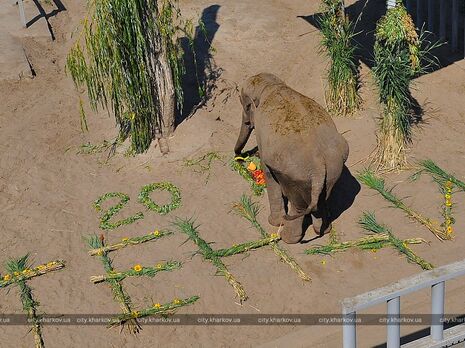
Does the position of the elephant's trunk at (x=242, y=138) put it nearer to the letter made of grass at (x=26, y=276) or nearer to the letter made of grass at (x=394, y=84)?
the letter made of grass at (x=394, y=84)

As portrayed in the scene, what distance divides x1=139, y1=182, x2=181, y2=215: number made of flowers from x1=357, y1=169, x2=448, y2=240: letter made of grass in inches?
90.1

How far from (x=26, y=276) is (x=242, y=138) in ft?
10.1

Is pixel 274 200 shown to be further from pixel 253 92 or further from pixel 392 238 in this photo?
pixel 392 238

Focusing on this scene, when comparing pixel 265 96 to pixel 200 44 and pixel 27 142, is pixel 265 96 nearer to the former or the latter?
pixel 27 142

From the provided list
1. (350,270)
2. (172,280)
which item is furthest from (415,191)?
(172,280)

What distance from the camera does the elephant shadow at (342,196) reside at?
378 inches

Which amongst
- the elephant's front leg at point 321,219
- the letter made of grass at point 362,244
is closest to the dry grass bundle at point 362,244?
the letter made of grass at point 362,244

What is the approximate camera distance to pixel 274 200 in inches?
369

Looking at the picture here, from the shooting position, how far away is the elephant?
834 centimetres

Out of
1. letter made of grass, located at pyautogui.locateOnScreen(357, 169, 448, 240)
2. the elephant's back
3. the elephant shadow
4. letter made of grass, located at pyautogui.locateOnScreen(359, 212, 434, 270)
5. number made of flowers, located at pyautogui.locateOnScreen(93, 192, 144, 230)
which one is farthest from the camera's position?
number made of flowers, located at pyautogui.locateOnScreen(93, 192, 144, 230)

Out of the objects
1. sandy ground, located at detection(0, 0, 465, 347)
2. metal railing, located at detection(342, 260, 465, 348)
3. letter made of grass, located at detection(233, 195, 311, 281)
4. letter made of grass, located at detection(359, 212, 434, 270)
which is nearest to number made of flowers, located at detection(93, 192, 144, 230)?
sandy ground, located at detection(0, 0, 465, 347)

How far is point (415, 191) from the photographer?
32.7ft

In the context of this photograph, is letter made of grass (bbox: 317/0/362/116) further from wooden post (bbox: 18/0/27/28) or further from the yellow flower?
wooden post (bbox: 18/0/27/28)

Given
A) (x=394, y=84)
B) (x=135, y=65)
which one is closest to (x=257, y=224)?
(x=394, y=84)
